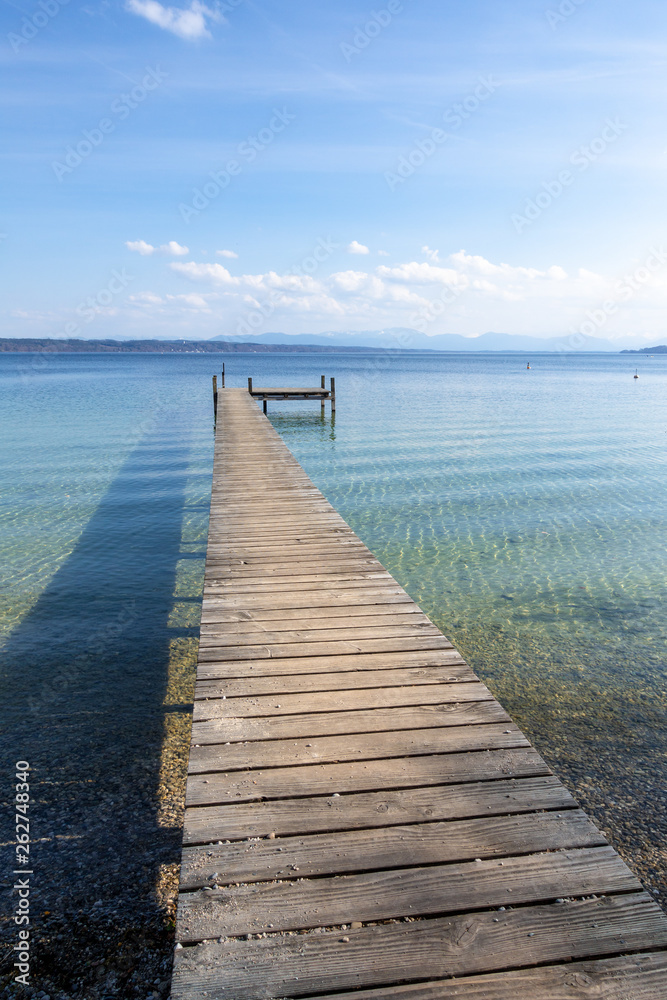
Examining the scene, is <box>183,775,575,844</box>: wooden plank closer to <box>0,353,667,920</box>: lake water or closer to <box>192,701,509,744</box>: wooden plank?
<box>192,701,509,744</box>: wooden plank

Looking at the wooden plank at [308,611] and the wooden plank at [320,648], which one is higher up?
the wooden plank at [308,611]

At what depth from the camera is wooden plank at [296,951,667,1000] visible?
167 centimetres

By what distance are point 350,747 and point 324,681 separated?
62 centimetres

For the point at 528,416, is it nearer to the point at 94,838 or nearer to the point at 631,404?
the point at 631,404

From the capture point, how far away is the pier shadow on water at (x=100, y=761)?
10.4ft

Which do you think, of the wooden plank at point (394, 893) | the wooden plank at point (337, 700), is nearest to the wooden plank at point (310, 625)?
the wooden plank at point (337, 700)

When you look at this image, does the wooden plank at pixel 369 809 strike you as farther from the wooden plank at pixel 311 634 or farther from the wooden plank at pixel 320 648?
the wooden plank at pixel 311 634

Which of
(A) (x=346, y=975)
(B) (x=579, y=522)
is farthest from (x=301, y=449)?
(A) (x=346, y=975)

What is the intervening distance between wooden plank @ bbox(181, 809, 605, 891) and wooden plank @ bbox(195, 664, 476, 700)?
1083 mm

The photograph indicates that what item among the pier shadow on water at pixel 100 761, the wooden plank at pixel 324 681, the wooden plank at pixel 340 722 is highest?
the wooden plank at pixel 324 681

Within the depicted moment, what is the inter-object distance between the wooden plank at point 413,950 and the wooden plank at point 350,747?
34.4 inches

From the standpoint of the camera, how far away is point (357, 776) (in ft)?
8.54

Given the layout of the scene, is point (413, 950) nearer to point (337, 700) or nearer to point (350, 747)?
point (350, 747)

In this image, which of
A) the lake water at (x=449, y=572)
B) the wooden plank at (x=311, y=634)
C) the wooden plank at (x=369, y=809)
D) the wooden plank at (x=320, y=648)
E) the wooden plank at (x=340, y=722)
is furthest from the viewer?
the lake water at (x=449, y=572)
